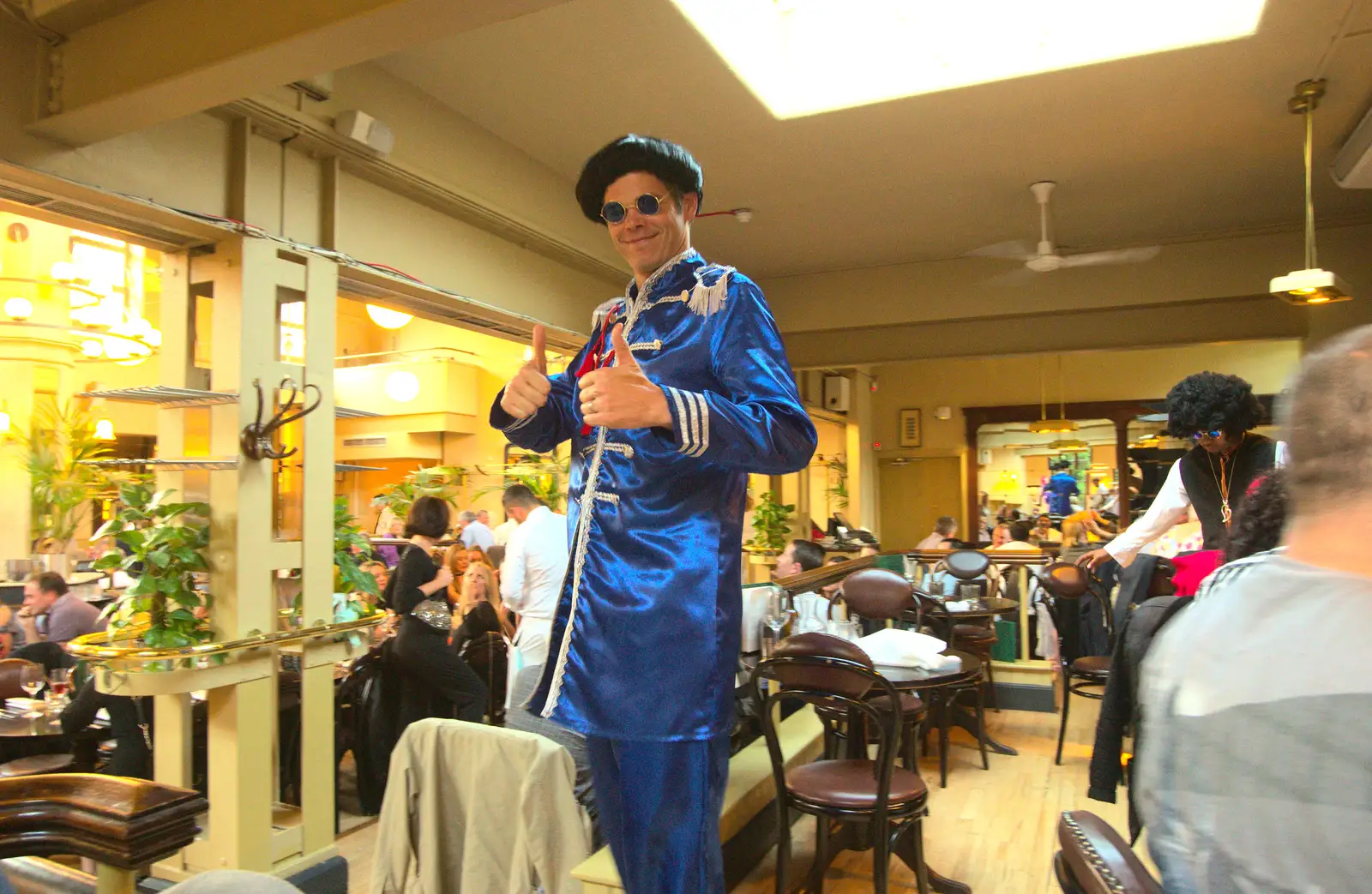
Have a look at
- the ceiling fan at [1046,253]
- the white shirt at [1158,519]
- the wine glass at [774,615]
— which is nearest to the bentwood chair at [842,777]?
the wine glass at [774,615]

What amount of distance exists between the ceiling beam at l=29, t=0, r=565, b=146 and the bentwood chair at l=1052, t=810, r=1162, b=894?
1830mm

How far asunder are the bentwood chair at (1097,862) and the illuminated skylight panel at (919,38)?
307cm

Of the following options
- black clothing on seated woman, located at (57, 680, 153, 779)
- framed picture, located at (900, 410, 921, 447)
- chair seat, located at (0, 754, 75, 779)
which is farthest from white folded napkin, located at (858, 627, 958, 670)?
framed picture, located at (900, 410, 921, 447)

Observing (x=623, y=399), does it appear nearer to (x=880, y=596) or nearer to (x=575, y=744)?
(x=575, y=744)

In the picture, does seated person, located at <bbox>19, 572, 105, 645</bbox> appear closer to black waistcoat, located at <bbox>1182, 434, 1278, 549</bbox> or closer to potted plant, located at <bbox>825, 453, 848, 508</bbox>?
black waistcoat, located at <bbox>1182, 434, 1278, 549</bbox>

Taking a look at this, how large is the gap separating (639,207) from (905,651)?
2495 millimetres

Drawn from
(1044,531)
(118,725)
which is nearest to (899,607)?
(118,725)

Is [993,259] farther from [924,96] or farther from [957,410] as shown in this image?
[957,410]

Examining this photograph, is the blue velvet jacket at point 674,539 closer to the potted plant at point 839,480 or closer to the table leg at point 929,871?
the table leg at point 929,871

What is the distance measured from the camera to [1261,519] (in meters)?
1.43

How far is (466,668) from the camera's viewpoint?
452cm

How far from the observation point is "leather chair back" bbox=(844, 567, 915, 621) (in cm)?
474

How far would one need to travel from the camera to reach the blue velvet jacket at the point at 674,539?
1225 mm

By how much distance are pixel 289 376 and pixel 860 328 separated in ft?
15.9
